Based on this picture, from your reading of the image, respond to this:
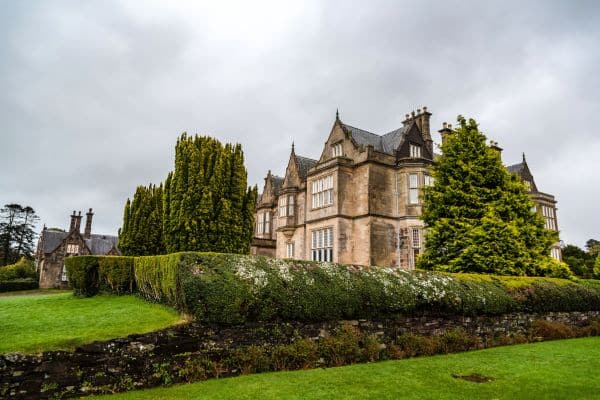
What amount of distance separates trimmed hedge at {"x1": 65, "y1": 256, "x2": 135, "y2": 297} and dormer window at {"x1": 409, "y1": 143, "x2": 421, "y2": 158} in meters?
22.9

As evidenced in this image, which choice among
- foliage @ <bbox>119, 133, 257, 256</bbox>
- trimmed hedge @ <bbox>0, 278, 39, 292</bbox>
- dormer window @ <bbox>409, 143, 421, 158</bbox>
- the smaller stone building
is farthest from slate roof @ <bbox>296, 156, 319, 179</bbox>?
trimmed hedge @ <bbox>0, 278, 39, 292</bbox>

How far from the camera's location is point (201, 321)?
9.45 metres

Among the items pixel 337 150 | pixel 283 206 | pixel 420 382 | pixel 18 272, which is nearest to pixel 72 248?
pixel 18 272

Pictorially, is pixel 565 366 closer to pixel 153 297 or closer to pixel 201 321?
pixel 201 321

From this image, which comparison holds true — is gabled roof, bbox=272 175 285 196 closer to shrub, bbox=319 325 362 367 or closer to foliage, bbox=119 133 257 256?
foliage, bbox=119 133 257 256

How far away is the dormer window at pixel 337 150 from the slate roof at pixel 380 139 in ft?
4.43

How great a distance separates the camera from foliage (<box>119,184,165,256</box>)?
2184 centimetres

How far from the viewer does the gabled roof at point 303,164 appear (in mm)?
35903

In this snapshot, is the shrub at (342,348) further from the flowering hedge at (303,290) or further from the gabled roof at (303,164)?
the gabled roof at (303,164)

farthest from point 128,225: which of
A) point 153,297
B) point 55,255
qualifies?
point 55,255

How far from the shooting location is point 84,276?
16922 millimetres

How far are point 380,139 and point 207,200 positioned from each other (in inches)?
891

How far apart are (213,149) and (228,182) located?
1.56 metres

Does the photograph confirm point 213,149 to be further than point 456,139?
No
